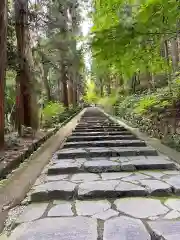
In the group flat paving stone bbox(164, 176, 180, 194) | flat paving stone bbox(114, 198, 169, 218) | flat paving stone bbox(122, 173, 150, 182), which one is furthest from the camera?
flat paving stone bbox(122, 173, 150, 182)

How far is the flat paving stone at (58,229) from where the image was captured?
249cm

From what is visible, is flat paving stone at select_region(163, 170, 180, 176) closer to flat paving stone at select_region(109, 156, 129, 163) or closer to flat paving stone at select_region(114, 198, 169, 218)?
flat paving stone at select_region(109, 156, 129, 163)

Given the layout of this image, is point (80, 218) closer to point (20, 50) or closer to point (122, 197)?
point (122, 197)

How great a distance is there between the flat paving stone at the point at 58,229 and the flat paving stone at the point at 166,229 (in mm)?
560

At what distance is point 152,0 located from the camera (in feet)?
17.1

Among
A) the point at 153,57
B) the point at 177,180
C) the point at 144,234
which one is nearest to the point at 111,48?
the point at 153,57

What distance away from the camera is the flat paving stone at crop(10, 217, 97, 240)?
8.16 feet

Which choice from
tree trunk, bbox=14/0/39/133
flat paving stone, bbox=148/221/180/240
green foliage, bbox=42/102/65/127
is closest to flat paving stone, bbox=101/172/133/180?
flat paving stone, bbox=148/221/180/240

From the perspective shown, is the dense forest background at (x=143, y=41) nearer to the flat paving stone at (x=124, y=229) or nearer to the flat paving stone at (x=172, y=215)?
the flat paving stone at (x=172, y=215)

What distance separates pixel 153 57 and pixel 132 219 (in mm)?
5591

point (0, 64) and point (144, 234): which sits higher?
point (0, 64)

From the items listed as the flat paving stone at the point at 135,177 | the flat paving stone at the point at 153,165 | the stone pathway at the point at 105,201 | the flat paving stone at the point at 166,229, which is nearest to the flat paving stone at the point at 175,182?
the stone pathway at the point at 105,201

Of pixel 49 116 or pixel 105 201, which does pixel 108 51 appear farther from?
pixel 49 116

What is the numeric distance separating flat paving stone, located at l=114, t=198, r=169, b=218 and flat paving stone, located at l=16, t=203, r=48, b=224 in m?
0.87
